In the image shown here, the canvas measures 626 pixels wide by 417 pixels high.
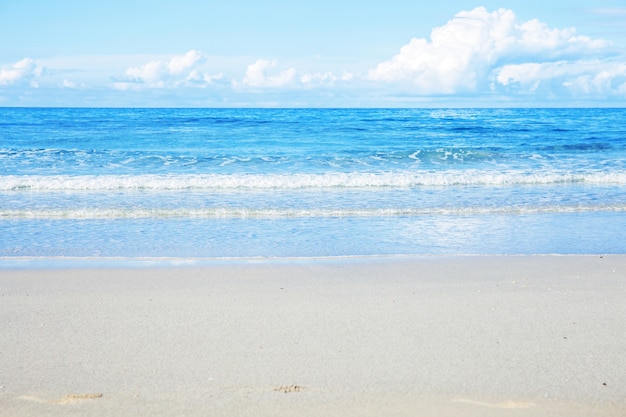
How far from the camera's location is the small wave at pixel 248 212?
12.9 m

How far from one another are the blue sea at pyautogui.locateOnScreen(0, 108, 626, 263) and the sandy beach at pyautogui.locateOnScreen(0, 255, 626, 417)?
1950mm

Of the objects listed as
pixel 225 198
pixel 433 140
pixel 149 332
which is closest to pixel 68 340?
pixel 149 332

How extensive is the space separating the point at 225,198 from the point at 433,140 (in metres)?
19.1

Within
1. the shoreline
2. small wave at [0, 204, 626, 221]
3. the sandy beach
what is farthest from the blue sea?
the sandy beach

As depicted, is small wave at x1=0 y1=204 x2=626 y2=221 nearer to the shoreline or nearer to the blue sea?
the blue sea

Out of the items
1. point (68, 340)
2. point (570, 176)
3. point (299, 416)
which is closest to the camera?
point (299, 416)

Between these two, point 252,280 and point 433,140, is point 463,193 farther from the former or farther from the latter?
point 433,140

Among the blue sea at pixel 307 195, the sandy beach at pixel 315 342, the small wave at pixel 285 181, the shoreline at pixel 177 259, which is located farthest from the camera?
the small wave at pixel 285 181

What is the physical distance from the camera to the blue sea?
10133 millimetres

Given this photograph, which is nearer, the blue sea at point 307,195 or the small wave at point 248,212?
the blue sea at point 307,195

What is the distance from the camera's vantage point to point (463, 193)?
1602 cm

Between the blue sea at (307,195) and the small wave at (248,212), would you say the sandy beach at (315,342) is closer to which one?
the blue sea at (307,195)

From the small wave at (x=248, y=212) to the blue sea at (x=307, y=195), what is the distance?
4 cm

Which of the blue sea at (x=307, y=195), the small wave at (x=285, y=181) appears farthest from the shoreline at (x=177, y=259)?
the small wave at (x=285, y=181)
